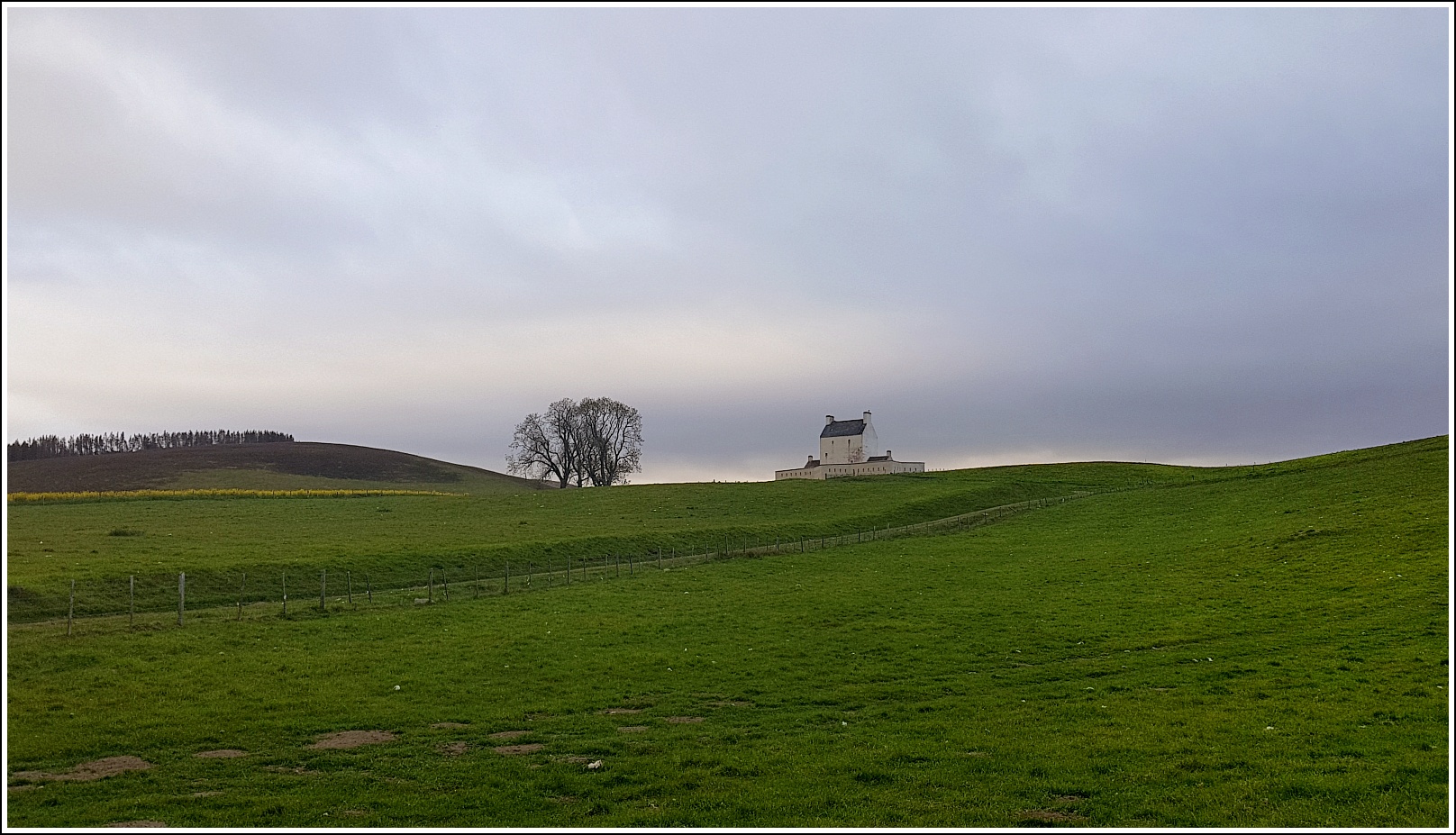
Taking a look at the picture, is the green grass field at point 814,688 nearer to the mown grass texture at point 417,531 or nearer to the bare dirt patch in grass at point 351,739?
the bare dirt patch in grass at point 351,739

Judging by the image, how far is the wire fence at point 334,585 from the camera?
33.1 metres

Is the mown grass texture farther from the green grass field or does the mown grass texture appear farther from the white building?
the white building

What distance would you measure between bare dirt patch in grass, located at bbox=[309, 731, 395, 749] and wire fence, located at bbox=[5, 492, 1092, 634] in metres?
14.2

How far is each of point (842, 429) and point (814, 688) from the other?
109 m

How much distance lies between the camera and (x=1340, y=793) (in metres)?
12.6

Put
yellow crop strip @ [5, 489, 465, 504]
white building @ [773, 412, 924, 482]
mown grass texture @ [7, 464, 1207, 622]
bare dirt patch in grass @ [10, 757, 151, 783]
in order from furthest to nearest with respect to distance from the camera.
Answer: white building @ [773, 412, 924, 482], yellow crop strip @ [5, 489, 465, 504], mown grass texture @ [7, 464, 1207, 622], bare dirt patch in grass @ [10, 757, 151, 783]

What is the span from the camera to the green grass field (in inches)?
538

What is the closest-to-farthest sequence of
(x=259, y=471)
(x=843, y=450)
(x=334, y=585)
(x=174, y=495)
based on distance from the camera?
1. (x=334, y=585)
2. (x=174, y=495)
3. (x=259, y=471)
4. (x=843, y=450)

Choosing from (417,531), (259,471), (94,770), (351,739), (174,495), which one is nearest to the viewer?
(94,770)

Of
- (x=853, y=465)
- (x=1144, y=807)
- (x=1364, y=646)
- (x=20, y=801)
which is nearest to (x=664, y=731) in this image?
(x=1144, y=807)

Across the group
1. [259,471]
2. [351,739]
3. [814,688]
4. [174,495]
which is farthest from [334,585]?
[259,471]

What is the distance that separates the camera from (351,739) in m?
18.9

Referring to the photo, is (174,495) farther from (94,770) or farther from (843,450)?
(843,450)

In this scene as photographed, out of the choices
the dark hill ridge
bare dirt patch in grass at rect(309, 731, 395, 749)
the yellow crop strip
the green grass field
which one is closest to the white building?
the dark hill ridge
